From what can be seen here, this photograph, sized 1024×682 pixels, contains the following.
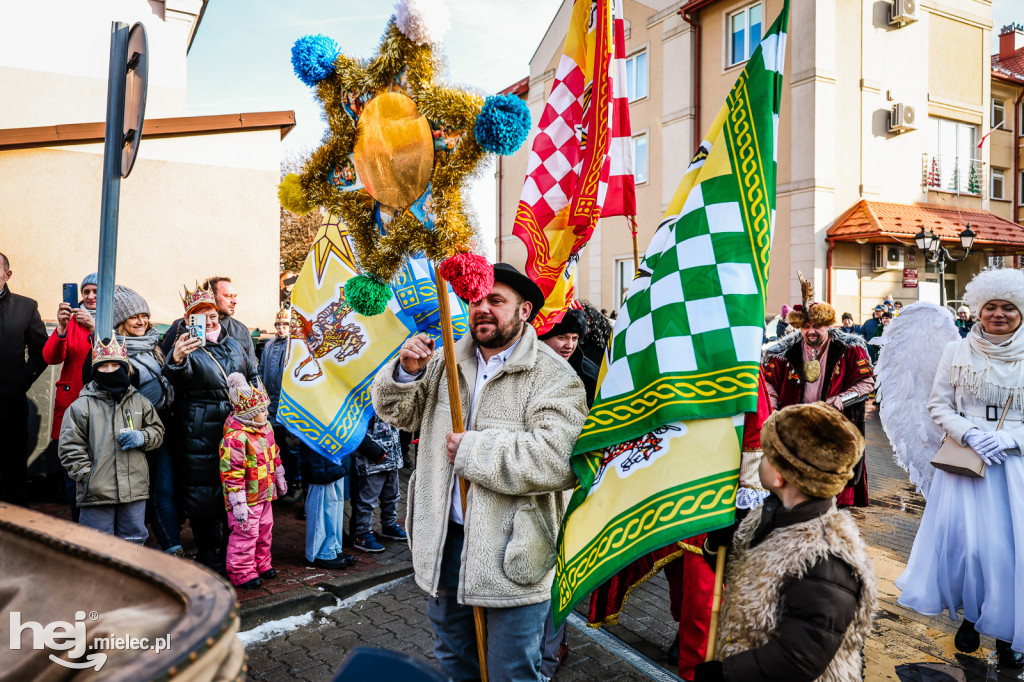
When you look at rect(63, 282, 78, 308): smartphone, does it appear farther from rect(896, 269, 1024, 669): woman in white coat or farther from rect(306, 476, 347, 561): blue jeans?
rect(896, 269, 1024, 669): woman in white coat

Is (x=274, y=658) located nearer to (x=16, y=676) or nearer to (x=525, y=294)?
(x=525, y=294)

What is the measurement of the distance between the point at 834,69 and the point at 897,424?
13.0m

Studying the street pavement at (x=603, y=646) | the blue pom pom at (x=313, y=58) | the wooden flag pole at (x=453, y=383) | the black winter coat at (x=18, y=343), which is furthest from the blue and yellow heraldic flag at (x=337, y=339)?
the black winter coat at (x=18, y=343)

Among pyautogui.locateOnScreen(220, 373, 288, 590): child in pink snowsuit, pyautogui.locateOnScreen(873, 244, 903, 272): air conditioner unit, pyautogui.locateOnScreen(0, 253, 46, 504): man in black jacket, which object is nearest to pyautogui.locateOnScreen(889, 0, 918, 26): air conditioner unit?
pyautogui.locateOnScreen(873, 244, 903, 272): air conditioner unit

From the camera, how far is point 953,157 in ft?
59.4

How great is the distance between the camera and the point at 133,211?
911cm

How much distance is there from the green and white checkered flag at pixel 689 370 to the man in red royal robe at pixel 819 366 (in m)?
4.15

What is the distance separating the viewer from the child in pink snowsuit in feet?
15.0

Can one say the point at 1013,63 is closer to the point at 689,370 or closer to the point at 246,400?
the point at 246,400

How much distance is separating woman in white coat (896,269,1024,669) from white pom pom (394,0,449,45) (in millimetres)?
3383

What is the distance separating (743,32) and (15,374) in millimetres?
16701

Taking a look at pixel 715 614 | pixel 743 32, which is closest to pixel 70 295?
pixel 715 614

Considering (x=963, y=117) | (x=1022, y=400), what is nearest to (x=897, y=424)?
(x=1022, y=400)

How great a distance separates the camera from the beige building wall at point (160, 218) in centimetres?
858
